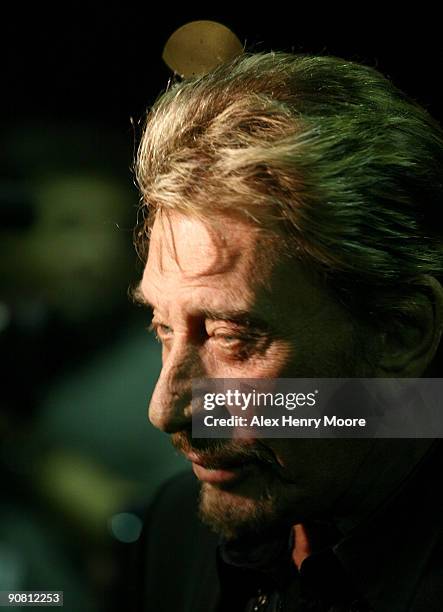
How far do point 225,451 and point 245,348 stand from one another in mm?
126

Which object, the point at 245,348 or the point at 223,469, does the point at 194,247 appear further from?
the point at 223,469

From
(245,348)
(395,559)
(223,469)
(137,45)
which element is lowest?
(395,559)

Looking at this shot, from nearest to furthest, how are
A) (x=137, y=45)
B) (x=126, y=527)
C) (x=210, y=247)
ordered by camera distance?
(x=210, y=247) < (x=137, y=45) < (x=126, y=527)

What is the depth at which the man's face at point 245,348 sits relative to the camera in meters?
0.86

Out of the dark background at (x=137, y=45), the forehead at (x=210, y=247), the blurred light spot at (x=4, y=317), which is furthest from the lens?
the blurred light spot at (x=4, y=317)

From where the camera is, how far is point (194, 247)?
2.87 feet

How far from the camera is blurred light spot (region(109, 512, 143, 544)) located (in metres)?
1.26

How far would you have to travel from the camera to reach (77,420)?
1.22m

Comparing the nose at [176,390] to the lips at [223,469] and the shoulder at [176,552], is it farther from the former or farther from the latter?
the shoulder at [176,552]

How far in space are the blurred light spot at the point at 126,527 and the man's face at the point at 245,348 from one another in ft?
1.17

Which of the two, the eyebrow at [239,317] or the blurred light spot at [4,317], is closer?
the eyebrow at [239,317]

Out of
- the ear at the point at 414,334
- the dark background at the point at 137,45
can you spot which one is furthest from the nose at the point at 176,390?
the dark background at the point at 137,45

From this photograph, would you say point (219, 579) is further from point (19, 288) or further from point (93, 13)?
point (93, 13)

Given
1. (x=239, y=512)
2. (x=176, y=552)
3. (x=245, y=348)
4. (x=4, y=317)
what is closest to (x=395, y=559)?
(x=239, y=512)
